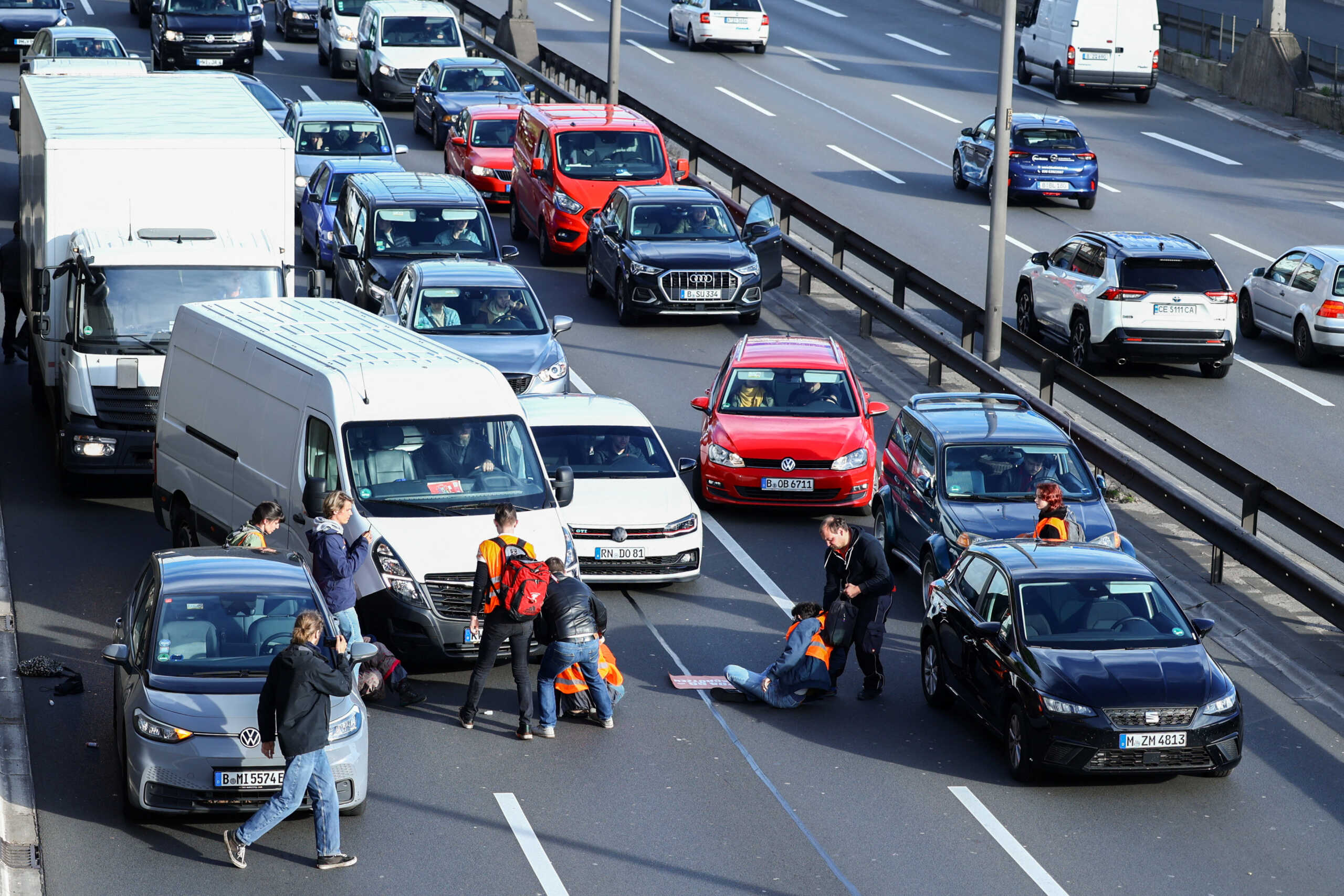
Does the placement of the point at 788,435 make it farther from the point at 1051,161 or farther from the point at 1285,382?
the point at 1051,161

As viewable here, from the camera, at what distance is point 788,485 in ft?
60.8

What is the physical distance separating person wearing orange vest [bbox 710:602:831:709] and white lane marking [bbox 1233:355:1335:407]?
12.2 m

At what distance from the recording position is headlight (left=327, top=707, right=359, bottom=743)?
11.2 meters

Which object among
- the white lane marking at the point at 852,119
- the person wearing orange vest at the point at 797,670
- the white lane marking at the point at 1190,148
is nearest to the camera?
the person wearing orange vest at the point at 797,670

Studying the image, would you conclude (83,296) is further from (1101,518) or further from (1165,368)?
(1165,368)

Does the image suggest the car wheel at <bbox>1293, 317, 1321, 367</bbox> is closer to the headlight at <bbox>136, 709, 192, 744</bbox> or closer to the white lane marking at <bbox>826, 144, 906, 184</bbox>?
the white lane marking at <bbox>826, 144, 906, 184</bbox>

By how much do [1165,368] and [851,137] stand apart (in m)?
16.2

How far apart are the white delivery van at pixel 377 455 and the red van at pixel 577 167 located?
1295 cm

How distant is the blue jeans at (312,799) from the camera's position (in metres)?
10.7

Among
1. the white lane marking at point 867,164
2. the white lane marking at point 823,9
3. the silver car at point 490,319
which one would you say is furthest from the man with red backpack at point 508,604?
the white lane marking at point 823,9

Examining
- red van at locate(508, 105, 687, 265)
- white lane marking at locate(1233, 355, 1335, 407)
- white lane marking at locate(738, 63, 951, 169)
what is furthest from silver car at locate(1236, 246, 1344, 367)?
white lane marking at locate(738, 63, 951, 169)

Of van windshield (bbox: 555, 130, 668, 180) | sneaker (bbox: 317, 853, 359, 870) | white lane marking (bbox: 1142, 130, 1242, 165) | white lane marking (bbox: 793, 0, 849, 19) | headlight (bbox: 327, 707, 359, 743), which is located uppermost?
white lane marking (bbox: 793, 0, 849, 19)

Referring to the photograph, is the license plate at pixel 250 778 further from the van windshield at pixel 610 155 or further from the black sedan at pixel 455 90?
the black sedan at pixel 455 90

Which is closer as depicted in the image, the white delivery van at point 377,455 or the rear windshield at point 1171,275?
the white delivery van at point 377,455
